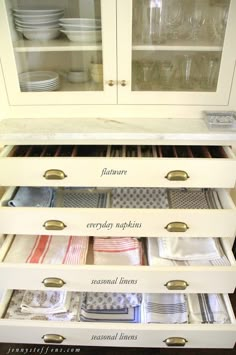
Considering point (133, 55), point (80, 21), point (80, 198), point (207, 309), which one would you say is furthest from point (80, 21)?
point (207, 309)

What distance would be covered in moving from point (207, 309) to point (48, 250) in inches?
26.8

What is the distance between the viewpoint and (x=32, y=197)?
117cm

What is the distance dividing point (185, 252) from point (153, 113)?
56 cm

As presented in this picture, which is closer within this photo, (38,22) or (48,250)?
(38,22)

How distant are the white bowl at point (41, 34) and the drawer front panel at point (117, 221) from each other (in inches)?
24.4

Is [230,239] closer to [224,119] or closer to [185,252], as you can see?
[185,252]

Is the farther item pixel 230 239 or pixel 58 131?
pixel 230 239

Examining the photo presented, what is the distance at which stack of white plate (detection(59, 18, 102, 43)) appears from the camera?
3.27ft

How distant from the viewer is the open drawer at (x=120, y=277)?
104 centimetres

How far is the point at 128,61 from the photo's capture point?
3.33 ft

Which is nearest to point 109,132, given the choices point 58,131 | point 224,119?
point 58,131

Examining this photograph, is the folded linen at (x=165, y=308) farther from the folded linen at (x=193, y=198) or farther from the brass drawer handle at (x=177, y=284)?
the folded linen at (x=193, y=198)

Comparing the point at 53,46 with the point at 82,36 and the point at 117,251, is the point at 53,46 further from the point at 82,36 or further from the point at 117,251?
the point at 117,251

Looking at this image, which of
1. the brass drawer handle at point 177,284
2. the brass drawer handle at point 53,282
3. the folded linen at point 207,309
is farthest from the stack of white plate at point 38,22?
the folded linen at point 207,309
